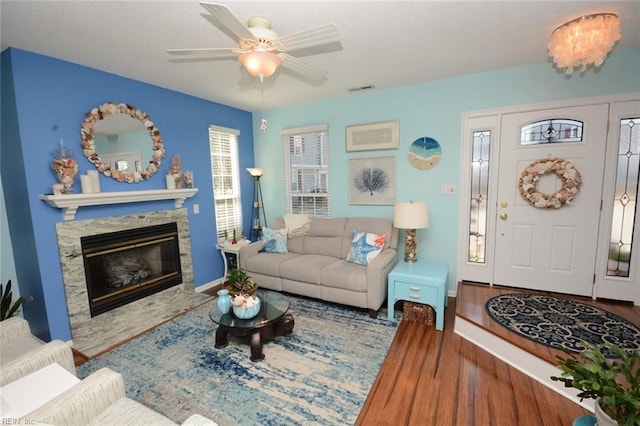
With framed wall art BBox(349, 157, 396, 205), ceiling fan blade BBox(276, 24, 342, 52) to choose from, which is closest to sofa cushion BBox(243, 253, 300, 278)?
framed wall art BBox(349, 157, 396, 205)

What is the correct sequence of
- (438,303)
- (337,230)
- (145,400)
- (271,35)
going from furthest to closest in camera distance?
(337,230) < (438,303) < (145,400) < (271,35)

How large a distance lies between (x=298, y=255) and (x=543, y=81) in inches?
135

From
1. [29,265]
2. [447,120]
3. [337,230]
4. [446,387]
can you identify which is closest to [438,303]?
[446,387]

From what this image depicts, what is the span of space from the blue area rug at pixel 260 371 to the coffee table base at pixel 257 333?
0.22 feet

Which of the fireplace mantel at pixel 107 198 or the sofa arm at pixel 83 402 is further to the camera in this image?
the fireplace mantel at pixel 107 198

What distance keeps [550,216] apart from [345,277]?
2358 mm

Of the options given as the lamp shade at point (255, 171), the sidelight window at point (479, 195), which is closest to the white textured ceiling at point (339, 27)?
the sidelight window at point (479, 195)

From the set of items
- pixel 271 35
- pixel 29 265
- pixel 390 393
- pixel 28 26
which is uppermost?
pixel 28 26

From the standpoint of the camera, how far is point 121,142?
3061mm

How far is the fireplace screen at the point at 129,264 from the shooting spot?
290 cm

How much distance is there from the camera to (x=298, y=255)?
391 cm

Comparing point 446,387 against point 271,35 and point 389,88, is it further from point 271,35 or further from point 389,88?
point 389,88

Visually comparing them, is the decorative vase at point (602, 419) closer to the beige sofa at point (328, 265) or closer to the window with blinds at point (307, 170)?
the beige sofa at point (328, 265)

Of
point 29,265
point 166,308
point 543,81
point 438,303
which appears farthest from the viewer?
point 166,308
